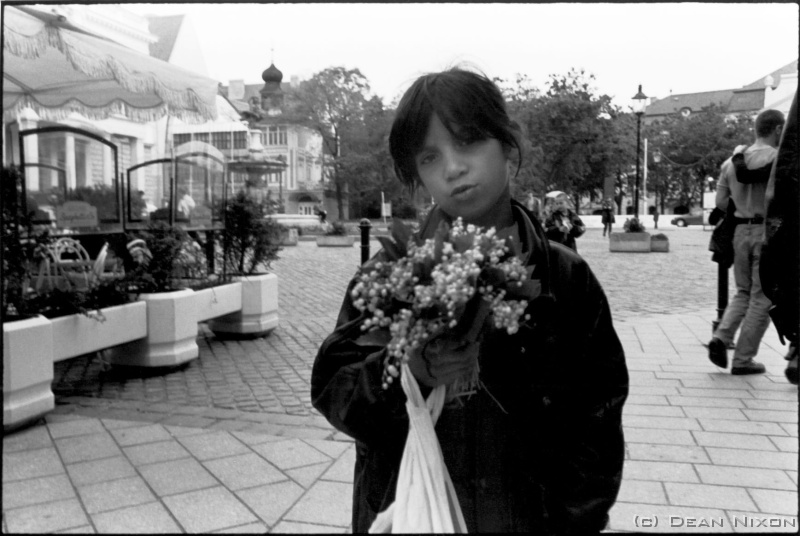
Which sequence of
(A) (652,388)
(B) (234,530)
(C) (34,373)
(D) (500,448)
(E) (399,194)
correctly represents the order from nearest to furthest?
(D) (500,448) → (E) (399,194) → (B) (234,530) → (C) (34,373) → (A) (652,388)

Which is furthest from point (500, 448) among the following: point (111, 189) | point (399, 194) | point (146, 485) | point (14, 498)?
point (111, 189)

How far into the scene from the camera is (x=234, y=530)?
277 cm

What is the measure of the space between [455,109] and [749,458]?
274 cm

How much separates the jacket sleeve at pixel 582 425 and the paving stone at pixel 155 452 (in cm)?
265

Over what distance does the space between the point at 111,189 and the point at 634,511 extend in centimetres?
604

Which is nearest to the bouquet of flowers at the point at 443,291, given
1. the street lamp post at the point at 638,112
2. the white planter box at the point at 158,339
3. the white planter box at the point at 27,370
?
the street lamp post at the point at 638,112

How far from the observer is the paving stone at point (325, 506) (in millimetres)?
2916

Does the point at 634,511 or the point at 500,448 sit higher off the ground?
the point at 500,448

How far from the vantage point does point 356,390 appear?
4.43ft

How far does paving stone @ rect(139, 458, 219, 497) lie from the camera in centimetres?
319

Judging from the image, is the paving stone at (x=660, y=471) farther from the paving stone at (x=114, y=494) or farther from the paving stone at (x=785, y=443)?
the paving stone at (x=114, y=494)

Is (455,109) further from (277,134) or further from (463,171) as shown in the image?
(277,134)

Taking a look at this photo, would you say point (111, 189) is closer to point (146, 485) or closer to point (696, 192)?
point (146, 485)

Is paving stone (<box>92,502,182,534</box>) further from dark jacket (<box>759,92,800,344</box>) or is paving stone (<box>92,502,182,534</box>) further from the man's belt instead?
the man's belt
